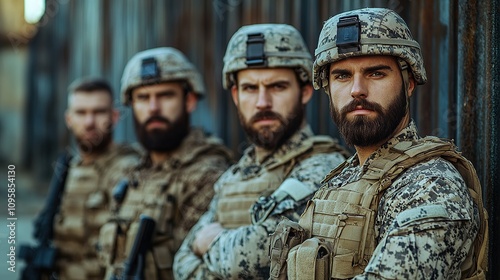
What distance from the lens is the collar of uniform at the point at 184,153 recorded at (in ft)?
19.4

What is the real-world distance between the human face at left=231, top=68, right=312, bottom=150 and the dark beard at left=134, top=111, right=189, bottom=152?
1297mm

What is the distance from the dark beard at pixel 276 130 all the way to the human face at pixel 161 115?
1346mm

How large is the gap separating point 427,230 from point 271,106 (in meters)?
1.87

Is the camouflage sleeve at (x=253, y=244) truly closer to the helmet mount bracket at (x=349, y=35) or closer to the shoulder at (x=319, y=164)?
the shoulder at (x=319, y=164)

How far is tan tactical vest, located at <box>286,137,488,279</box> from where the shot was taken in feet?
11.0

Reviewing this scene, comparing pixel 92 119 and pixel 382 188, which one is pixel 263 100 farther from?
pixel 92 119

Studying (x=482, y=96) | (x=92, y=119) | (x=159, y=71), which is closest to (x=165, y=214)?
(x=159, y=71)

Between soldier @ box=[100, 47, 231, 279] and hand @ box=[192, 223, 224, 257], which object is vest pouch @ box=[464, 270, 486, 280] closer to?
hand @ box=[192, 223, 224, 257]

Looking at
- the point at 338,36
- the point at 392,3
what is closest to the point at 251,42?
the point at 392,3

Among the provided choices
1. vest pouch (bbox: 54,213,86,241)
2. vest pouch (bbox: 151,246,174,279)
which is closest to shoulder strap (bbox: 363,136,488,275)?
vest pouch (bbox: 151,246,174,279)

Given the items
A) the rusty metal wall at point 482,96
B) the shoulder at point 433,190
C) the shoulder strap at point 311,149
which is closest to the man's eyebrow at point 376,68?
the shoulder at point 433,190

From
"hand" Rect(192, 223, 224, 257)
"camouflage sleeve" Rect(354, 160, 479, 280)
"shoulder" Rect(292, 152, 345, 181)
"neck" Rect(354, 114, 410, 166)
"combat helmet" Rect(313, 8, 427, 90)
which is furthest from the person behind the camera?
"hand" Rect(192, 223, 224, 257)

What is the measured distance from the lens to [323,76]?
3.85m

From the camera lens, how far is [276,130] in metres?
4.76
